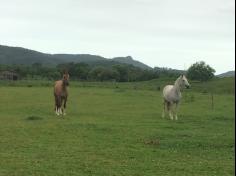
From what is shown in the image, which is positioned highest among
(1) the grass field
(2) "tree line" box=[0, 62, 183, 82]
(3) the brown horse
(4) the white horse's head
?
(2) "tree line" box=[0, 62, 183, 82]

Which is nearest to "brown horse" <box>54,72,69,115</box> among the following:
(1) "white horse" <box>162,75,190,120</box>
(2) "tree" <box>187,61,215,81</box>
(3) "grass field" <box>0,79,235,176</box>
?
(3) "grass field" <box>0,79,235,176</box>

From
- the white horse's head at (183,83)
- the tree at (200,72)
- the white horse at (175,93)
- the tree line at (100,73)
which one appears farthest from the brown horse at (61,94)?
the tree line at (100,73)

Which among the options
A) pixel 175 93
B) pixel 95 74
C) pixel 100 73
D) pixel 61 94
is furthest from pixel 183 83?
pixel 95 74

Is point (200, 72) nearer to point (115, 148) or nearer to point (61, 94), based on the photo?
point (61, 94)

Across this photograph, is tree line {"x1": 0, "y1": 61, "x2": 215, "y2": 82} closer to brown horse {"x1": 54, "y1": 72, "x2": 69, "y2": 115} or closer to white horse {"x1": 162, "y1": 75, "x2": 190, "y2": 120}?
white horse {"x1": 162, "y1": 75, "x2": 190, "y2": 120}

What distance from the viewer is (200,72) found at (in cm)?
9500

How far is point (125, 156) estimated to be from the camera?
1172 centimetres

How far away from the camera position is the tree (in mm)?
93875

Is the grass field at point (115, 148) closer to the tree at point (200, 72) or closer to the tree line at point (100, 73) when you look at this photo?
the tree at point (200, 72)

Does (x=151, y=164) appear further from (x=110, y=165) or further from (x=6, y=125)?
(x=6, y=125)

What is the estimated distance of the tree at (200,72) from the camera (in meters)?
93.9

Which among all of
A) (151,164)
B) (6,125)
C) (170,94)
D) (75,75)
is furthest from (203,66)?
(151,164)

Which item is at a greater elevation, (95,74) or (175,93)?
(95,74)

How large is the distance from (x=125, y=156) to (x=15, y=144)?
326cm
